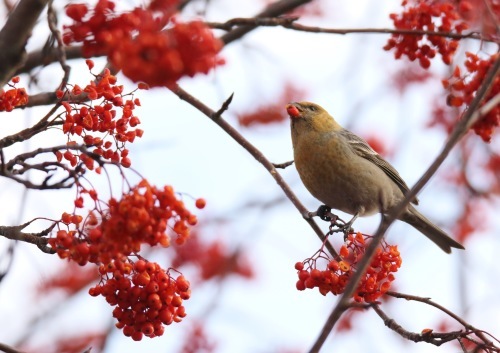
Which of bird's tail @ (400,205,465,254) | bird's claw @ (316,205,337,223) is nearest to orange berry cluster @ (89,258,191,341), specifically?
bird's claw @ (316,205,337,223)

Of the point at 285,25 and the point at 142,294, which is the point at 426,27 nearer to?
the point at 285,25

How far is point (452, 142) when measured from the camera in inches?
71.0

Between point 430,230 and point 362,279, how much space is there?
2601 millimetres

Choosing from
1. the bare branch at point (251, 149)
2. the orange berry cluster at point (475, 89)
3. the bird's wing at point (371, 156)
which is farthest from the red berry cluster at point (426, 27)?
the bird's wing at point (371, 156)

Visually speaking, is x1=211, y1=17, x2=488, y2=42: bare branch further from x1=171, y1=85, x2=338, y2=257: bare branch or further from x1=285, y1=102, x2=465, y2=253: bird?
x1=285, y1=102, x2=465, y2=253: bird

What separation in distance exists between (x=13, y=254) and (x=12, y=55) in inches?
24.4

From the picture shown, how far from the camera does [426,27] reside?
354cm

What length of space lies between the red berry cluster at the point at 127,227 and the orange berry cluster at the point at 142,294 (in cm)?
19

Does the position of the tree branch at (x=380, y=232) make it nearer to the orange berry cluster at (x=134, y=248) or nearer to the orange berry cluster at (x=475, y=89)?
the orange berry cluster at (x=134, y=248)

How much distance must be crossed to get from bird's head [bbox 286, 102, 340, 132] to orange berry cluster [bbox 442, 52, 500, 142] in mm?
1753

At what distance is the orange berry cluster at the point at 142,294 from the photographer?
2402mm

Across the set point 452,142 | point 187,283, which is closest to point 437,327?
point 187,283

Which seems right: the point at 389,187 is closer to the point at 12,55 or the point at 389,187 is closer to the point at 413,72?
the point at 413,72

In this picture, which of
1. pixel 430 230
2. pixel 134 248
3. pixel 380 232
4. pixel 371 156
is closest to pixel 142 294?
pixel 134 248
